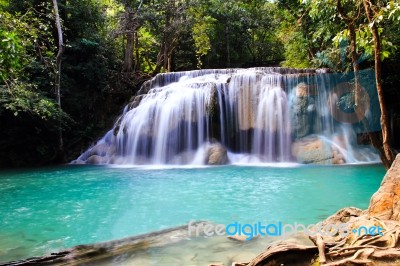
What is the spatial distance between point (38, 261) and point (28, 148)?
13.4 m

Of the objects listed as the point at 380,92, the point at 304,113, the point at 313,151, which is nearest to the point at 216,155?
the point at 313,151

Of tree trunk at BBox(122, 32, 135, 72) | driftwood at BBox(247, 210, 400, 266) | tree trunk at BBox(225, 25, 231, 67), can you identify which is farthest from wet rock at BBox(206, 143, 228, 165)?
tree trunk at BBox(225, 25, 231, 67)

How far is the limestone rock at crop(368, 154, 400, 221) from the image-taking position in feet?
11.1

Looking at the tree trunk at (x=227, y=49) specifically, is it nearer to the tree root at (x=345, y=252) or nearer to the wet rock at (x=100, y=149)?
the wet rock at (x=100, y=149)

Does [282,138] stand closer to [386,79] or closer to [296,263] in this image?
[386,79]

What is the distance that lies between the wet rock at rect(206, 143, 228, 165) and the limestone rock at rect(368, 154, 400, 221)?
9681mm

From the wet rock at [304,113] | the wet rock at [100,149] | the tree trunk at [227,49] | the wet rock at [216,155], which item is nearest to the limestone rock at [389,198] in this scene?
the wet rock at [216,155]

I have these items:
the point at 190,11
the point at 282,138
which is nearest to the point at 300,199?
the point at 282,138

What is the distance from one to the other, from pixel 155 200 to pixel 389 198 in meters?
4.70

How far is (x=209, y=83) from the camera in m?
15.2

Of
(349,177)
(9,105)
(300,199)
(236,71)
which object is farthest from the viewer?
(236,71)

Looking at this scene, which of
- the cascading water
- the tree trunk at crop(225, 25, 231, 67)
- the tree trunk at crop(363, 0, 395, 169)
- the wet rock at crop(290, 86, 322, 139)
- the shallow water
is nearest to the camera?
the tree trunk at crop(363, 0, 395, 169)

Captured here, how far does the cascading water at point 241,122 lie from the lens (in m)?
13.8

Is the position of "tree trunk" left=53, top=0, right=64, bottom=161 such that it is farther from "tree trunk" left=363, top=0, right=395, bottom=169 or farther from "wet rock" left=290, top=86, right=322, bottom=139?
"tree trunk" left=363, top=0, right=395, bottom=169
